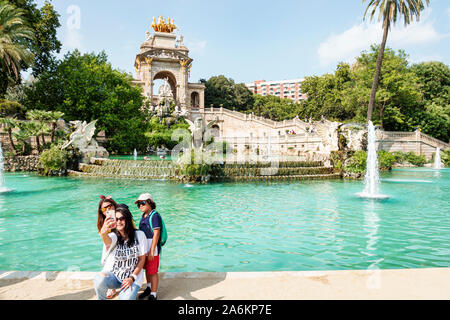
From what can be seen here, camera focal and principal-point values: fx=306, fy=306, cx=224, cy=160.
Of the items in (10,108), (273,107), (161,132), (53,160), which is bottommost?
(53,160)

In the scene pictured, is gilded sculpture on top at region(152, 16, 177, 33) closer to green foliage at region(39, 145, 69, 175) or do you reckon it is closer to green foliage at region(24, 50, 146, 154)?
green foliage at region(24, 50, 146, 154)

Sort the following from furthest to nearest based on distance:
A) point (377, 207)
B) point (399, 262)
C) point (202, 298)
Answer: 1. point (377, 207)
2. point (399, 262)
3. point (202, 298)

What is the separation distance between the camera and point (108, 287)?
334 cm

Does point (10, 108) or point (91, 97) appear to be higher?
point (91, 97)

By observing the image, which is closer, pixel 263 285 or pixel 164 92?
pixel 263 285

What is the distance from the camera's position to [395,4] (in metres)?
24.0

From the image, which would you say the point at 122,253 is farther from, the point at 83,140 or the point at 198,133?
the point at 83,140

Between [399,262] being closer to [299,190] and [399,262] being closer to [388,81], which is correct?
[299,190]

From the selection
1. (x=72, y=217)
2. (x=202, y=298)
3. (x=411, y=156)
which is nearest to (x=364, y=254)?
(x=202, y=298)

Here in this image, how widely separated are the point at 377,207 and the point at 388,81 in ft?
81.0

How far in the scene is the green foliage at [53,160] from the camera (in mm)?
18344

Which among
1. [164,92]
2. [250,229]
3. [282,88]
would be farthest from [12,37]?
[282,88]

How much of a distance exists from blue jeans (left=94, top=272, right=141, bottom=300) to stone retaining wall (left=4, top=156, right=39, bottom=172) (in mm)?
21743

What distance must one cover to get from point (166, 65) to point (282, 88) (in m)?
80.4
